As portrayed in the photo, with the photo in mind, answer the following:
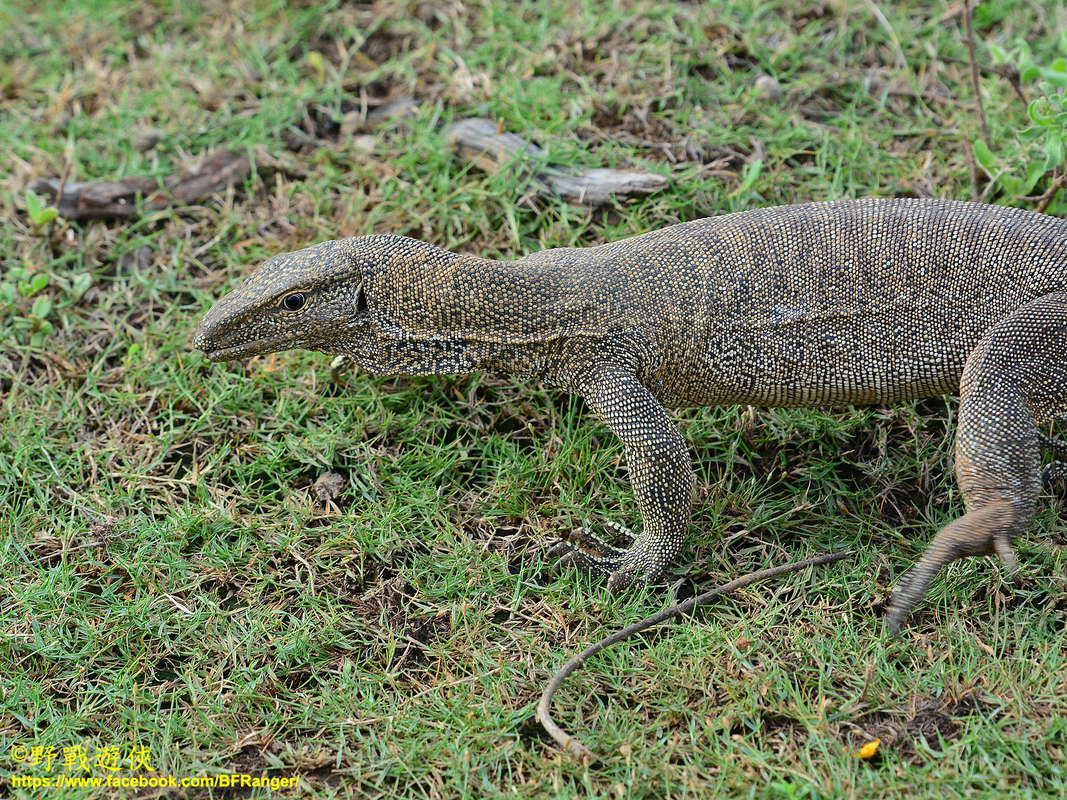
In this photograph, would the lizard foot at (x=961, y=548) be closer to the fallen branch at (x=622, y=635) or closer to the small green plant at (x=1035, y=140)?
the fallen branch at (x=622, y=635)

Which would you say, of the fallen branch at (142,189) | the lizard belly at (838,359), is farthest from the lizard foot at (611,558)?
the fallen branch at (142,189)

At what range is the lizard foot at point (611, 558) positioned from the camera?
13.9 ft

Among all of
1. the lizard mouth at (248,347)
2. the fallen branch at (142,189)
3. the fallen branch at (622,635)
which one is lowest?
the fallen branch at (622,635)

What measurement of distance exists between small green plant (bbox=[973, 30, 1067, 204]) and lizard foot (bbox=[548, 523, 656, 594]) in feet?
9.29

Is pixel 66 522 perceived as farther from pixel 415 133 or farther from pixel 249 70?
pixel 249 70

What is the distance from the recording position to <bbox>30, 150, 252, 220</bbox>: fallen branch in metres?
6.03

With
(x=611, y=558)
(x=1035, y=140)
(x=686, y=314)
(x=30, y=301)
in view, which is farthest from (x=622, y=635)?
(x=30, y=301)

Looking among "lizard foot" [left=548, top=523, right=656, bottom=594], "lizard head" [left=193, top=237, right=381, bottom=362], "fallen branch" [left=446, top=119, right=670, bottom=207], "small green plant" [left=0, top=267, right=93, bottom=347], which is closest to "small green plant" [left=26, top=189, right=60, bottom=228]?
"small green plant" [left=0, top=267, right=93, bottom=347]

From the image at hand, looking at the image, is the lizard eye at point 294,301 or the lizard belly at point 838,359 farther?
the lizard eye at point 294,301

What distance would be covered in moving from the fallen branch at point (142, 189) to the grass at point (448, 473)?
0.10m

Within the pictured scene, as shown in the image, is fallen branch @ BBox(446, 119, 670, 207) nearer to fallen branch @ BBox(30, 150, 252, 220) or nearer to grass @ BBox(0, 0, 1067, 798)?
grass @ BBox(0, 0, 1067, 798)

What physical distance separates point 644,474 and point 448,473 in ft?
3.85

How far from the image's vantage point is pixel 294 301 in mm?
4340

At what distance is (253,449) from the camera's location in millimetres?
4949
